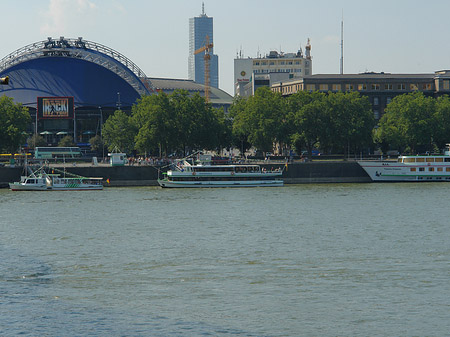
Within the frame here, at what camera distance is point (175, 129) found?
431ft

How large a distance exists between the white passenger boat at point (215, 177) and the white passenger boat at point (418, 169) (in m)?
17.9

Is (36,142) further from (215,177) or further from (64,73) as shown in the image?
(215,177)

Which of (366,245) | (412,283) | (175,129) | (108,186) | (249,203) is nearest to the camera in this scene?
(412,283)

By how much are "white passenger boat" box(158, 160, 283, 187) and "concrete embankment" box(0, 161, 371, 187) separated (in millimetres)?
6189

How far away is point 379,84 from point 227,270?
14071 cm

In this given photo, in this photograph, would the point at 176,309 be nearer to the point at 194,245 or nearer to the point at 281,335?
the point at 281,335

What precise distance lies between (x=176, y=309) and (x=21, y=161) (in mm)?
87873

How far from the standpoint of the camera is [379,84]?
178 m

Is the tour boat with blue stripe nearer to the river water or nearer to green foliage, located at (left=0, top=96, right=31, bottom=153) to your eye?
the river water

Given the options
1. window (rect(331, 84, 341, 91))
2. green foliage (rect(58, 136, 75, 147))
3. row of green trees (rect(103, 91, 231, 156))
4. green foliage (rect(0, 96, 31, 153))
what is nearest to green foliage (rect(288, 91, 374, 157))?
row of green trees (rect(103, 91, 231, 156))

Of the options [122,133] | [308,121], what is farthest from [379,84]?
[122,133]

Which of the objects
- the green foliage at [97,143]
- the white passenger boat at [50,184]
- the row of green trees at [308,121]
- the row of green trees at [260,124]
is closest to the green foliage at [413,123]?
the row of green trees at [260,124]

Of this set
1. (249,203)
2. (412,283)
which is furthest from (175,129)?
(412,283)

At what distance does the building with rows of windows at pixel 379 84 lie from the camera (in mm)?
174875
